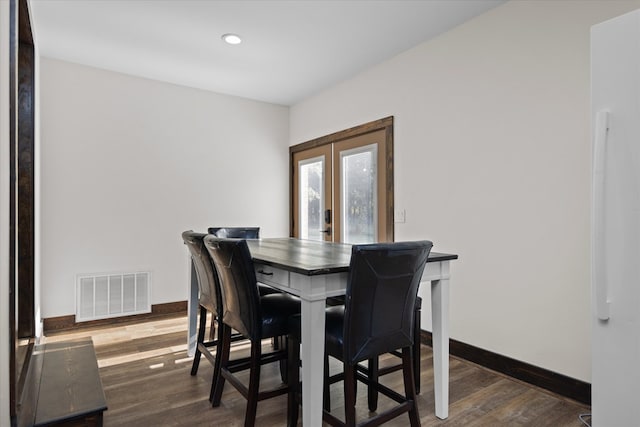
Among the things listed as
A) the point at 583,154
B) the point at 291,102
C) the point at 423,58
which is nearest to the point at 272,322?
the point at 583,154

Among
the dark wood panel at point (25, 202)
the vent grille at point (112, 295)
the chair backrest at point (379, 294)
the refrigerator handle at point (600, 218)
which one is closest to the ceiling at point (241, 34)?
the dark wood panel at point (25, 202)

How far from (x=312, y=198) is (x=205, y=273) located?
2.52 metres

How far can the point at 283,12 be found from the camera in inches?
111

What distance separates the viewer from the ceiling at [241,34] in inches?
108

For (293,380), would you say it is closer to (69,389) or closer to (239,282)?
(239,282)

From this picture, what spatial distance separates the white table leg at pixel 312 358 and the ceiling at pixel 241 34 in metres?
Answer: 2.12

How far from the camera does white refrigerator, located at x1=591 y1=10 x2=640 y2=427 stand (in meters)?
1.59

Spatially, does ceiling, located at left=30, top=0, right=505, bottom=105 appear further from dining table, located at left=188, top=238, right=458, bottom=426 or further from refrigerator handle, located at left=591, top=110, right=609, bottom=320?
dining table, located at left=188, top=238, right=458, bottom=426

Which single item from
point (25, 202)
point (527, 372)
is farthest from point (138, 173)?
point (527, 372)

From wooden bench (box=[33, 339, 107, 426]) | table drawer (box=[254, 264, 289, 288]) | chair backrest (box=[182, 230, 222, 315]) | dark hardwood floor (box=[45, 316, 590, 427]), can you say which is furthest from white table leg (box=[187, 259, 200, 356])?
table drawer (box=[254, 264, 289, 288])

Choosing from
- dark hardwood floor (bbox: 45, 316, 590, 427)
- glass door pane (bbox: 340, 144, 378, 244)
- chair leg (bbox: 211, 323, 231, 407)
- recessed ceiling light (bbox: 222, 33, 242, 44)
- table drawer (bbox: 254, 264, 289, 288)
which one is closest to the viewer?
table drawer (bbox: 254, 264, 289, 288)

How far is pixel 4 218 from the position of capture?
123 cm

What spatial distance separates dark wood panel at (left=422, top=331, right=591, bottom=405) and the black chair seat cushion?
1.53m

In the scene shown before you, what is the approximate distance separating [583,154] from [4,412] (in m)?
2.90
